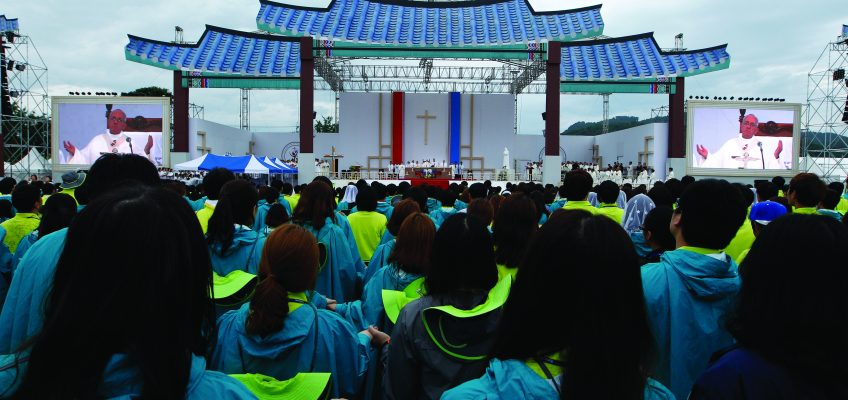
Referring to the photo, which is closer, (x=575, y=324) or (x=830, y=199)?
(x=575, y=324)

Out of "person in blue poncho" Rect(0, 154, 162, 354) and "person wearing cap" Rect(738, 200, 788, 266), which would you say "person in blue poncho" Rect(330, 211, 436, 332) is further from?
"person wearing cap" Rect(738, 200, 788, 266)

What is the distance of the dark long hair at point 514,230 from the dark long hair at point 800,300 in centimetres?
170

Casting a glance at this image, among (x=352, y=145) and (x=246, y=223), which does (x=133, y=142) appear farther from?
(x=246, y=223)

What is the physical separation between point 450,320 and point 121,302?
1.15 m

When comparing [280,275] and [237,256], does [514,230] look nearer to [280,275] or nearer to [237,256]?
[280,275]

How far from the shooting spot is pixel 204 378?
1.39 m

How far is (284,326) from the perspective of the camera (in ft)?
7.47

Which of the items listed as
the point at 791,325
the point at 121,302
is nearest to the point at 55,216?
the point at 121,302

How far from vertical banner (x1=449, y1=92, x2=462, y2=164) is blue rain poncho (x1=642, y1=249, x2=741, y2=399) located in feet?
91.6

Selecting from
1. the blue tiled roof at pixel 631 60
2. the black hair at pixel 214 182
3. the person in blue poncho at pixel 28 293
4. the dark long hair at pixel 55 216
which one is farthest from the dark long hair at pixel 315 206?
the blue tiled roof at pixel 631 60

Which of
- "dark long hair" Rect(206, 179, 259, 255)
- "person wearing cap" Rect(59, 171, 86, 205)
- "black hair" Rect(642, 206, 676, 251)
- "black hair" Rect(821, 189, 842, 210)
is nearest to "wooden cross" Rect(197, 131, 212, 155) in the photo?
"person wearing cap" Rect(59, 171, 86, 205)

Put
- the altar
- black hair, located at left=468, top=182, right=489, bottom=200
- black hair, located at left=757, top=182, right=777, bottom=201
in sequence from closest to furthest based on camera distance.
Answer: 1. black hair, located at left=757, top=182, right=777, bottom=201
2. black hair, located at left=468, top=182, right=489, bottom=200
3. the altar

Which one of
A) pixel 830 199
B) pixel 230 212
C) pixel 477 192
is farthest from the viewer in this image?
pixel 477 192

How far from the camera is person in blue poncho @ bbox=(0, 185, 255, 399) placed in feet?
3.85
